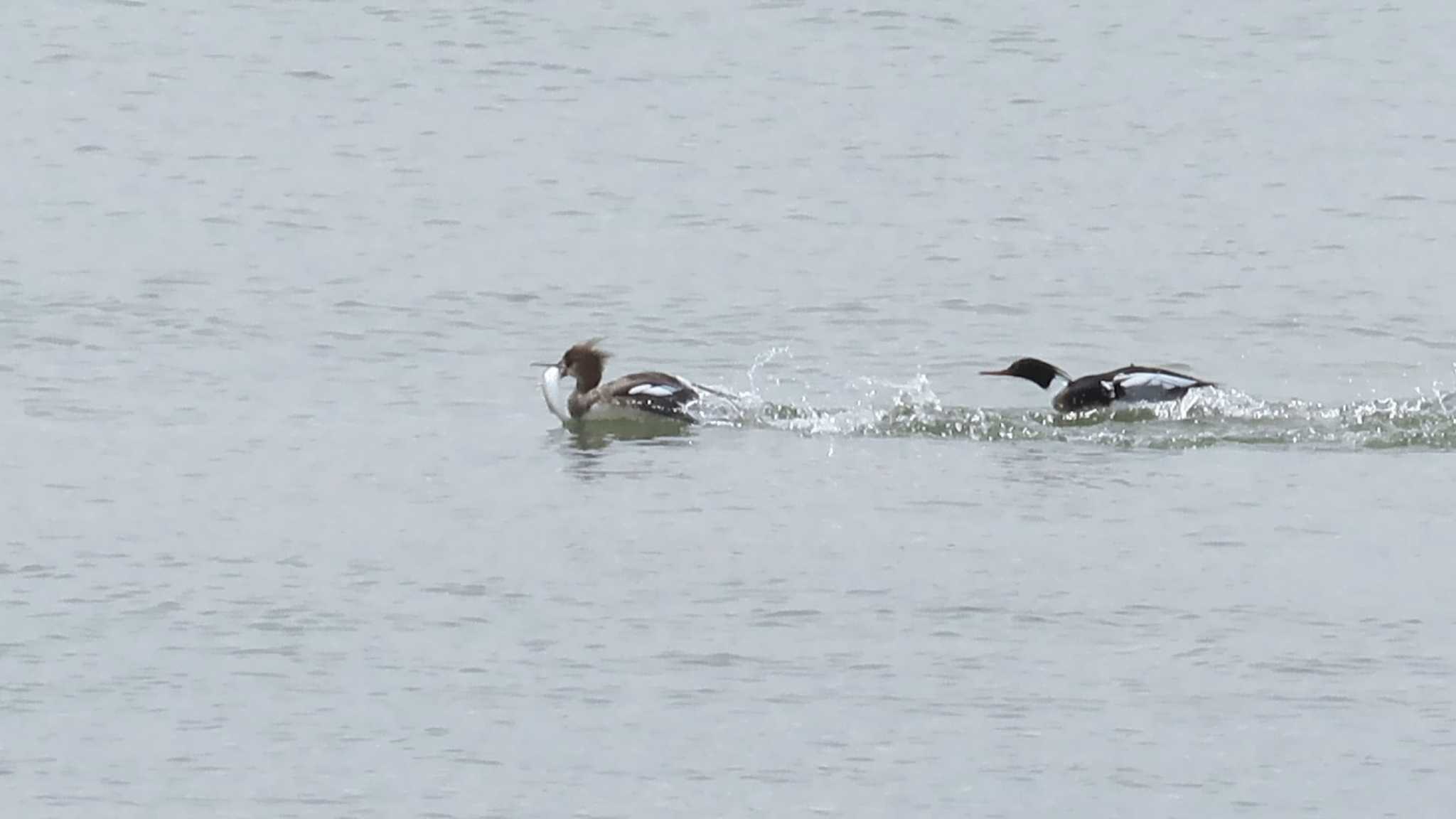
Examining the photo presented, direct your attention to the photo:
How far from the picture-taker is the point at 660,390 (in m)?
17.6

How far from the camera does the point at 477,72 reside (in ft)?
113

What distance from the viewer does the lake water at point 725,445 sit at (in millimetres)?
10562

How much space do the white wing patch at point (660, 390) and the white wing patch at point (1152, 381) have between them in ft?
8.46

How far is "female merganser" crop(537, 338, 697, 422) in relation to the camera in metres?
17.5

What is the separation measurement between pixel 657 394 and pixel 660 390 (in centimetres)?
3

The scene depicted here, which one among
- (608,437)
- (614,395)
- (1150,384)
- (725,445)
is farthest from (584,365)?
(1150,384)

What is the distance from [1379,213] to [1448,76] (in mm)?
9331

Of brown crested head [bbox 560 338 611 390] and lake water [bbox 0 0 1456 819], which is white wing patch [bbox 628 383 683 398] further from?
brown crested head [bbox 560 338 611 390]

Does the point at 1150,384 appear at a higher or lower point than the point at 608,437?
higher

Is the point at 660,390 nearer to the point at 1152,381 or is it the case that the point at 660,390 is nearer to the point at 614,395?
the point at 614,395

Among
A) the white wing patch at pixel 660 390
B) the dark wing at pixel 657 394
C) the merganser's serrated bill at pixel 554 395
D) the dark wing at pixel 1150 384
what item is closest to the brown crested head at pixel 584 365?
the merganser's serrated bill at pixel 554 395

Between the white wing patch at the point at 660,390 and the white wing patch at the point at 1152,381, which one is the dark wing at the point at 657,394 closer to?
the white wing patch at the point at 660,390

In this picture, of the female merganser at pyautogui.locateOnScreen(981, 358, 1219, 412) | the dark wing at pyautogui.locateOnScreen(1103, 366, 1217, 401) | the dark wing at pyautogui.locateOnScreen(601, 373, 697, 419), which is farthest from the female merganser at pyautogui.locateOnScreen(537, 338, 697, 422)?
the dark wing at pyautogui.locateOnScreen(1103, 366, 1217, 401)

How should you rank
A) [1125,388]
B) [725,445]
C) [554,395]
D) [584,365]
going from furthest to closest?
1. [584,365]
2. [554,395]
3. [1125,388]
4. [725,445]
